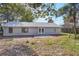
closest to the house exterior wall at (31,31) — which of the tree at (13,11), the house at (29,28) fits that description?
the house at (29,28)

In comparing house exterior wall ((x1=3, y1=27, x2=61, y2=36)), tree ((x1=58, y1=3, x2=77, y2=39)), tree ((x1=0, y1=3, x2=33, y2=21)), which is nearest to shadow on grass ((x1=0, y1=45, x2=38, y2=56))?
house exterior wall ((x1=3, y1=27, x2=61, y2=36))

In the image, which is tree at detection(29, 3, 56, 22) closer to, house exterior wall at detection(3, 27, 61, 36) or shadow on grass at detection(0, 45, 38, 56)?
house exterior wall at detection(3, 27, 61, 36)

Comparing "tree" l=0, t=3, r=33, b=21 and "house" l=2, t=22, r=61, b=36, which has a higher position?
"tree" l=0, t=3, r=33, b=21

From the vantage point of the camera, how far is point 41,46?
5.56 metres

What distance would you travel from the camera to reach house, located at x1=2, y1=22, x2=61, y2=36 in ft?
18.1

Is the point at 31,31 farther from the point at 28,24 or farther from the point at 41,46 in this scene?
the point at 41,46

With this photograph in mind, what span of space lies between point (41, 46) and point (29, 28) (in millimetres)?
351

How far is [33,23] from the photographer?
553 centimetres

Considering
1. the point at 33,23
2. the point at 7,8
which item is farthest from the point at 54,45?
the point at 7,8

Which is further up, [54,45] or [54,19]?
[54,19]

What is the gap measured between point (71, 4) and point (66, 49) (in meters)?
0.73

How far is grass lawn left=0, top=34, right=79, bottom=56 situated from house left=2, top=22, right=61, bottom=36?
0.10m

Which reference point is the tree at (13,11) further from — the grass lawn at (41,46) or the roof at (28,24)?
the grass lawn at (41,46)

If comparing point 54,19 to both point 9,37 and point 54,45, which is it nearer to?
point 54,45
